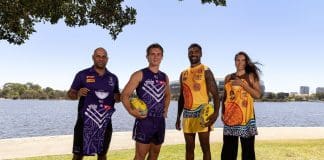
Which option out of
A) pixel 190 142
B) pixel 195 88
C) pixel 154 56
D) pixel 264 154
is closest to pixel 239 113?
pixel 195 88

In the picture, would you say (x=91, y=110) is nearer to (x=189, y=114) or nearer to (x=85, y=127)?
(x=85, y=127)

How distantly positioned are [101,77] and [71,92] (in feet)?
1.85

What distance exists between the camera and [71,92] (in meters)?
8.09

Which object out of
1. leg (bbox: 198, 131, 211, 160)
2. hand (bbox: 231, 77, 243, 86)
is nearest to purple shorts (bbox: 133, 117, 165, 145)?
leg (bbox: 198, 131, 211, 160)

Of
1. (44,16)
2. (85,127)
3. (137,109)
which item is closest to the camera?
(137,109)

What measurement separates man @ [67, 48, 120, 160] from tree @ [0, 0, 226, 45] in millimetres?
2621

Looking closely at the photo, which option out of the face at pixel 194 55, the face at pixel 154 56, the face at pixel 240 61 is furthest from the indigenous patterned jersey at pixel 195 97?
the face at pixel 154 56

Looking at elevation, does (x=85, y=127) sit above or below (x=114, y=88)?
below

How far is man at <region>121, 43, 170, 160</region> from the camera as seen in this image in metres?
7.57

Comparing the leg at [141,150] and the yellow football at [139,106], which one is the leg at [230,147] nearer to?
the leg at [141,150]

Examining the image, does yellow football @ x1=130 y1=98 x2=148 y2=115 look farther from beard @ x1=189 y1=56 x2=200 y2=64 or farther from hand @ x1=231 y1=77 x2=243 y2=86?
A: hand @ x1=231 y1=77 x2=243 y2=86

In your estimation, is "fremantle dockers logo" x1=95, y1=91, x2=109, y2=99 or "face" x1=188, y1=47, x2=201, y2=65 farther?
"face" x1=188, y1=47, x2=201, y2=65

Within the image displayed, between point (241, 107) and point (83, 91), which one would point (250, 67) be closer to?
point (241, 107)

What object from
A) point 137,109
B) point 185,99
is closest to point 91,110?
point 137,109
